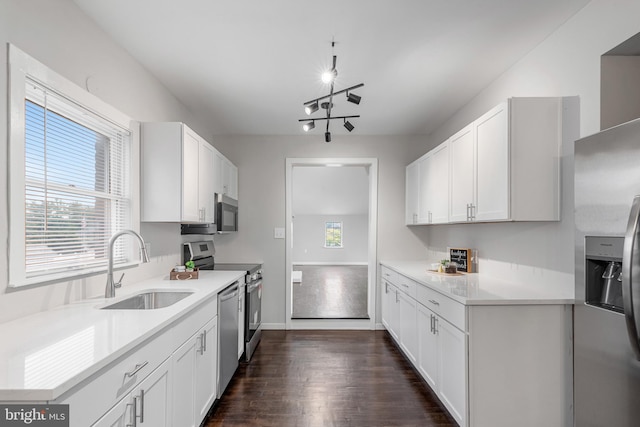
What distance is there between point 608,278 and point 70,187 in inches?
113

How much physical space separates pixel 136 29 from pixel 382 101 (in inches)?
85.9

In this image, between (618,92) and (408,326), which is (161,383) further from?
(618,92)

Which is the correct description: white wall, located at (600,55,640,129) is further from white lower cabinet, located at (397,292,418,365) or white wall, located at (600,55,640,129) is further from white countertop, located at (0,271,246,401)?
white countertop, located at (0,271,246,401)

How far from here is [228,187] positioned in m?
3.97

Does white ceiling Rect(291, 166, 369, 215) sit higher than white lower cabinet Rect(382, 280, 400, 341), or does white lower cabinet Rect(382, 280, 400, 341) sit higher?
white ceiling Rect(291, 166, 369, 215)

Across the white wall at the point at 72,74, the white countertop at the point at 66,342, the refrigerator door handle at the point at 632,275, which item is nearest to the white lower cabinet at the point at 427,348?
the refrigerator door handle at the point at 632,275

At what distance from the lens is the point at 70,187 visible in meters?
1.89

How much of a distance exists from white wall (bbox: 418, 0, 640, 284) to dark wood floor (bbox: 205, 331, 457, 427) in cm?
127

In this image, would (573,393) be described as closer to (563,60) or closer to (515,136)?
(515,136)

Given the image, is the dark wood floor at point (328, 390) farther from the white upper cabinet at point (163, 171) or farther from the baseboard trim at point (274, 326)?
the white upper cabinet at point (163, 171)

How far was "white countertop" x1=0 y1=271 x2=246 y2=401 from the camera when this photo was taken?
932mm

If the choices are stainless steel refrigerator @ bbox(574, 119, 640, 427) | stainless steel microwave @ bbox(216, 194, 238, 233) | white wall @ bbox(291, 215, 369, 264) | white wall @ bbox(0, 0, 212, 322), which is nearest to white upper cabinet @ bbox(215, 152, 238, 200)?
stainless steel microwave @ bbox(216, 194, 238, 233)

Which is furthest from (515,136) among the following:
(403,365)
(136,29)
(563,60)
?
(136,29)

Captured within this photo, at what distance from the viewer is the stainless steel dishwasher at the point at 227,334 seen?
8.29 feet
